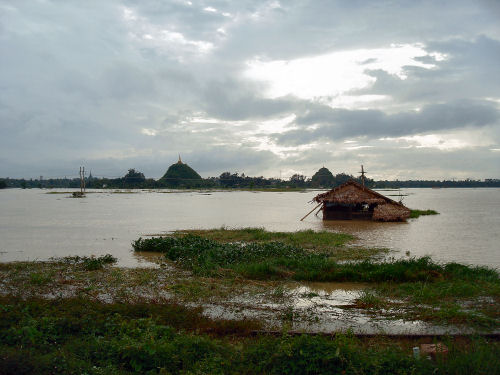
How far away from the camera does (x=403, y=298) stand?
7395 mm

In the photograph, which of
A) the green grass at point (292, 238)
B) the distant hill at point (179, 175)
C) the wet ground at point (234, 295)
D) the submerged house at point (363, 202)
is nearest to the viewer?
the wet ground at point (234, 295)

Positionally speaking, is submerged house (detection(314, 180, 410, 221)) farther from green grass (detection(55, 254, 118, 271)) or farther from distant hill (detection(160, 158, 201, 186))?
distant hill (detection(160, 158, 201, 186))

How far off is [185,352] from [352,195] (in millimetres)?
21373

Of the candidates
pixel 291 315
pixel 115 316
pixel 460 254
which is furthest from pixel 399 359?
pixel 460 254

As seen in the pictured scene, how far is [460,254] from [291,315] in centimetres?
961

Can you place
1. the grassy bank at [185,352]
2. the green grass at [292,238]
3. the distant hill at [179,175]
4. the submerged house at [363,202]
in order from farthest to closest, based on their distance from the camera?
the distant hill at [179,175] < the submerged house at [363,202] < the green grass at [292,238] < the grassy bank at [185,352]

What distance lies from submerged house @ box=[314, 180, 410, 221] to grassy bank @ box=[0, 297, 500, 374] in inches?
778

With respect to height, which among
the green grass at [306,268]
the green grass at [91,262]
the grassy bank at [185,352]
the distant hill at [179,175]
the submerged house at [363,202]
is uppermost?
the distant hill at [179,175]

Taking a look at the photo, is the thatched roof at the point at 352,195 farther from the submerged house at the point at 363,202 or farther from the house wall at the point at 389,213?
the house wall at the point at 389,213

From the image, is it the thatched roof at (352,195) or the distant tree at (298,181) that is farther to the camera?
the distant tree at (298,181)

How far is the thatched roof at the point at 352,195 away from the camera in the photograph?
79.9ft

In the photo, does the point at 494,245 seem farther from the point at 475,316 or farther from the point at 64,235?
the point at 64,235

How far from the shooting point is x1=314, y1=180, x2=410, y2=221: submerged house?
24.2 meters

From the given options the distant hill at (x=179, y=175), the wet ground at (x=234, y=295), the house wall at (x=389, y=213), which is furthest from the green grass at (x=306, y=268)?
the distant hill at (x=179, y=175)
